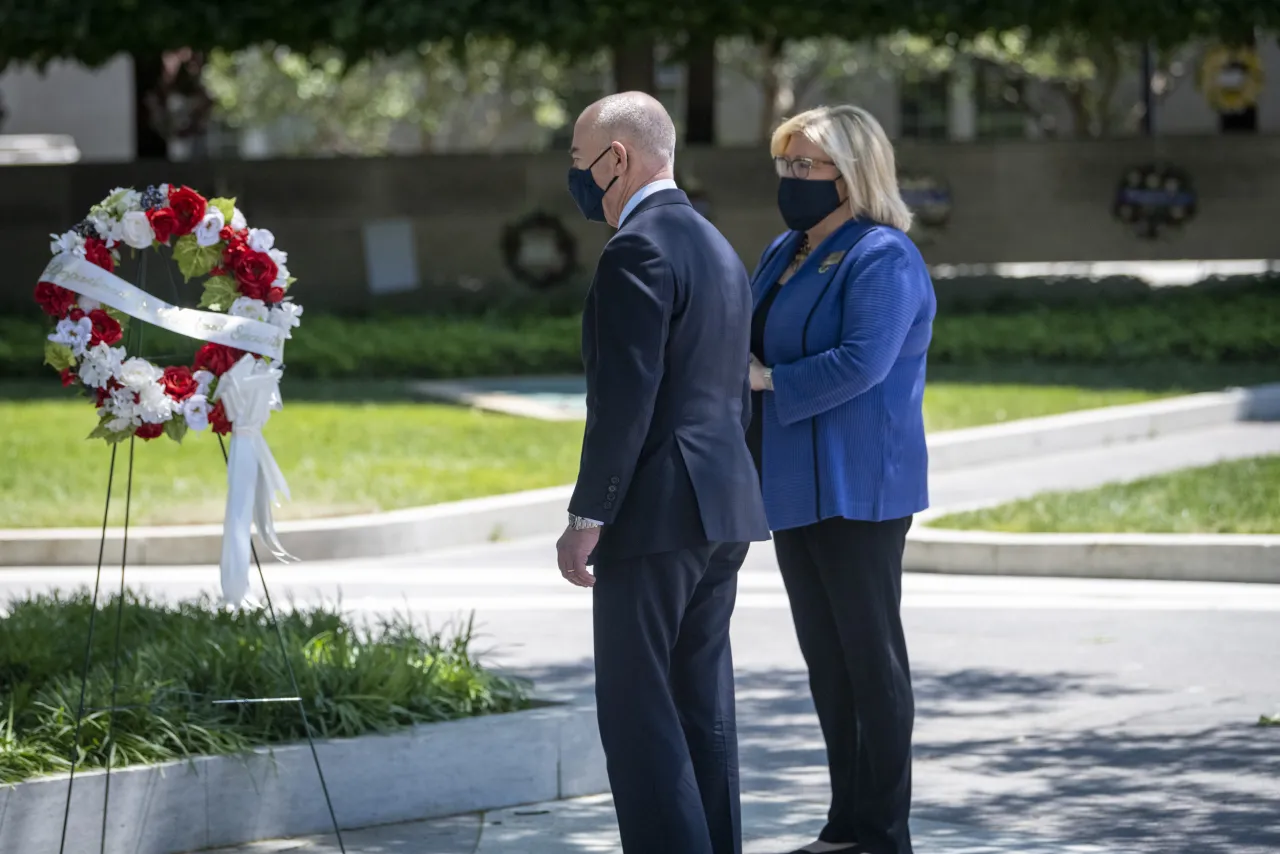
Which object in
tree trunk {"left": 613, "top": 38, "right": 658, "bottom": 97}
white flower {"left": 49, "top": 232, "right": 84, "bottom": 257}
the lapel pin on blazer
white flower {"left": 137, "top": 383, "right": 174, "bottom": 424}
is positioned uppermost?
tree trunk {"left": 613, "top": 38, "right": 658, "bottom": 97}

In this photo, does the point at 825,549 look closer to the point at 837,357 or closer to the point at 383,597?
the point at 837,357

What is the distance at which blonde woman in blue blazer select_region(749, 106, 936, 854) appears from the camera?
18.2ft

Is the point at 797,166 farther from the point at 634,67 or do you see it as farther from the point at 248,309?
the point at 634,67

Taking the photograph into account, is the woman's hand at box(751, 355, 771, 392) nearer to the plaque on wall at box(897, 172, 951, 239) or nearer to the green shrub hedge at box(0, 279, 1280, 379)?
the green shrub hedge at box(0, 279, 1280, 379)

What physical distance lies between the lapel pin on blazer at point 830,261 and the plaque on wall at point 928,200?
1873 cm

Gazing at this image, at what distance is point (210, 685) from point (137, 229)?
1.40m

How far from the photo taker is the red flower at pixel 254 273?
5.75 metres

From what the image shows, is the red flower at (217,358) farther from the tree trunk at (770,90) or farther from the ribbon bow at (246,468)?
the tree trunk at (770,90)

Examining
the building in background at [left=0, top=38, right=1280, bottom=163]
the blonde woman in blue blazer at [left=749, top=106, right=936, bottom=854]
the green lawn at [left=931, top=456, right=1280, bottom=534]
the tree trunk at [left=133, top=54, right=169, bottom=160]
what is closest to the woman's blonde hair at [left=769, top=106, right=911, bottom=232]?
the blonde woman in blue blazer at [left=749, top=106, right=936, bottom=854]

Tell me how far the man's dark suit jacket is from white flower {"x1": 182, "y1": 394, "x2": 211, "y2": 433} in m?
1.40

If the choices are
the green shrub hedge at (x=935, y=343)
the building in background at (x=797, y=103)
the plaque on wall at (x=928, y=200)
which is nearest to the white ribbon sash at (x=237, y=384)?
the green shrub hedge at (x=935, y=343)

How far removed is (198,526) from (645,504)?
6.82 meters

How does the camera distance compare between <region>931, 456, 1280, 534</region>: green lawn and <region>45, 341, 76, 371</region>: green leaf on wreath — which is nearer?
<region>45, 341, 76, 371</region>: green leaf on wreath

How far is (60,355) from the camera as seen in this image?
18.9ft
